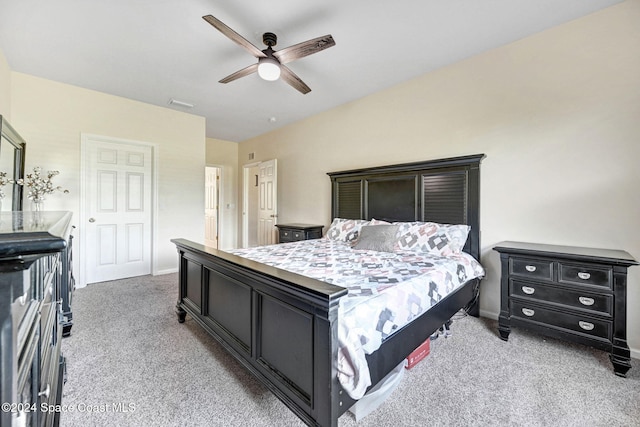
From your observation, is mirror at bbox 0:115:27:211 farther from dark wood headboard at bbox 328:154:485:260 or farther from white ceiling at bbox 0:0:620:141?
dark wood headboard at bbox 328:154:485:260

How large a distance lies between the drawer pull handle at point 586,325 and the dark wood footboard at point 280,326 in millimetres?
2003

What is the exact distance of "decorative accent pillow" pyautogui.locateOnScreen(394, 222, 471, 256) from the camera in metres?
2.60

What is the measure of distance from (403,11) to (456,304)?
246 centimetres

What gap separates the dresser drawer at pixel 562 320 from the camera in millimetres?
1901

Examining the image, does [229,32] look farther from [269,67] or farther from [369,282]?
[369,282]

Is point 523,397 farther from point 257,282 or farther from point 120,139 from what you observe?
point 120,139

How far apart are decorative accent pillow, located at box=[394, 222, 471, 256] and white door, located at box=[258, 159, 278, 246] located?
283 centimetres

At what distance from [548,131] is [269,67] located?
8.34 feet

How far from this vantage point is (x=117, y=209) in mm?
3939

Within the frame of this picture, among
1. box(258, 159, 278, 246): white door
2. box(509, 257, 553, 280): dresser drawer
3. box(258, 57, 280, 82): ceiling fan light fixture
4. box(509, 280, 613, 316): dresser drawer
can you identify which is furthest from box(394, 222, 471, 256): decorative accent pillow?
box(258, 159, 278, 246): white door

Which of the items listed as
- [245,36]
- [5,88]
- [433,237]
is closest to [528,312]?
[433,237]

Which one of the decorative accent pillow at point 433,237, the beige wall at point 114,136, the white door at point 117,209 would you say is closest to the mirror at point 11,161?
the beige wall at point 114,136

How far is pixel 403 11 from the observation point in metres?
2.16

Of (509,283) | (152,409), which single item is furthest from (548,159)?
(152,409)
